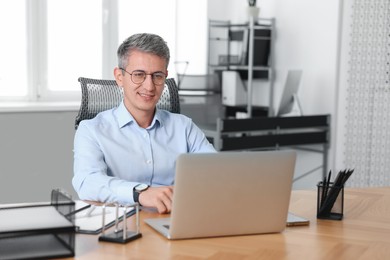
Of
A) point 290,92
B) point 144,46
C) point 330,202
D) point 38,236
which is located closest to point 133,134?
point 144,46

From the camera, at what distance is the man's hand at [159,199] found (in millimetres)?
1788

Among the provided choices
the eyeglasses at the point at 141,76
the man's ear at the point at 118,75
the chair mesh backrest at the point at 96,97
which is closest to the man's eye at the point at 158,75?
the eyeglasses at the point at 141,76

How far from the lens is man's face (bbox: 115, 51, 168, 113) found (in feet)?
6.92

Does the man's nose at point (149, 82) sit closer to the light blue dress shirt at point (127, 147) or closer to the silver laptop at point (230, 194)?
→ the light blue dress shirt at point (127, 147)

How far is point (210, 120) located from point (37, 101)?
4.54 ft

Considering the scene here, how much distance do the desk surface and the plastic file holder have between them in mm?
51

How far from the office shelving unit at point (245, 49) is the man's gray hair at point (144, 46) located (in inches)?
108

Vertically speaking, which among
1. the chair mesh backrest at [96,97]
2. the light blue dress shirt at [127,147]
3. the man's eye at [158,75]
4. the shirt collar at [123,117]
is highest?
the man's eye at [158,75]

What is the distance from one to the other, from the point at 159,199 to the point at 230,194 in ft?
1.11

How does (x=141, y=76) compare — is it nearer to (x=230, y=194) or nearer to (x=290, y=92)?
(x=230, y=194)

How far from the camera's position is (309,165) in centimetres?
496

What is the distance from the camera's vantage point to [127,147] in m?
2.22

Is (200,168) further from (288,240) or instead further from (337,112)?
(337,112)

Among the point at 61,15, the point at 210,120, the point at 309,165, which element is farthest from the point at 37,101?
the point at 309,165
